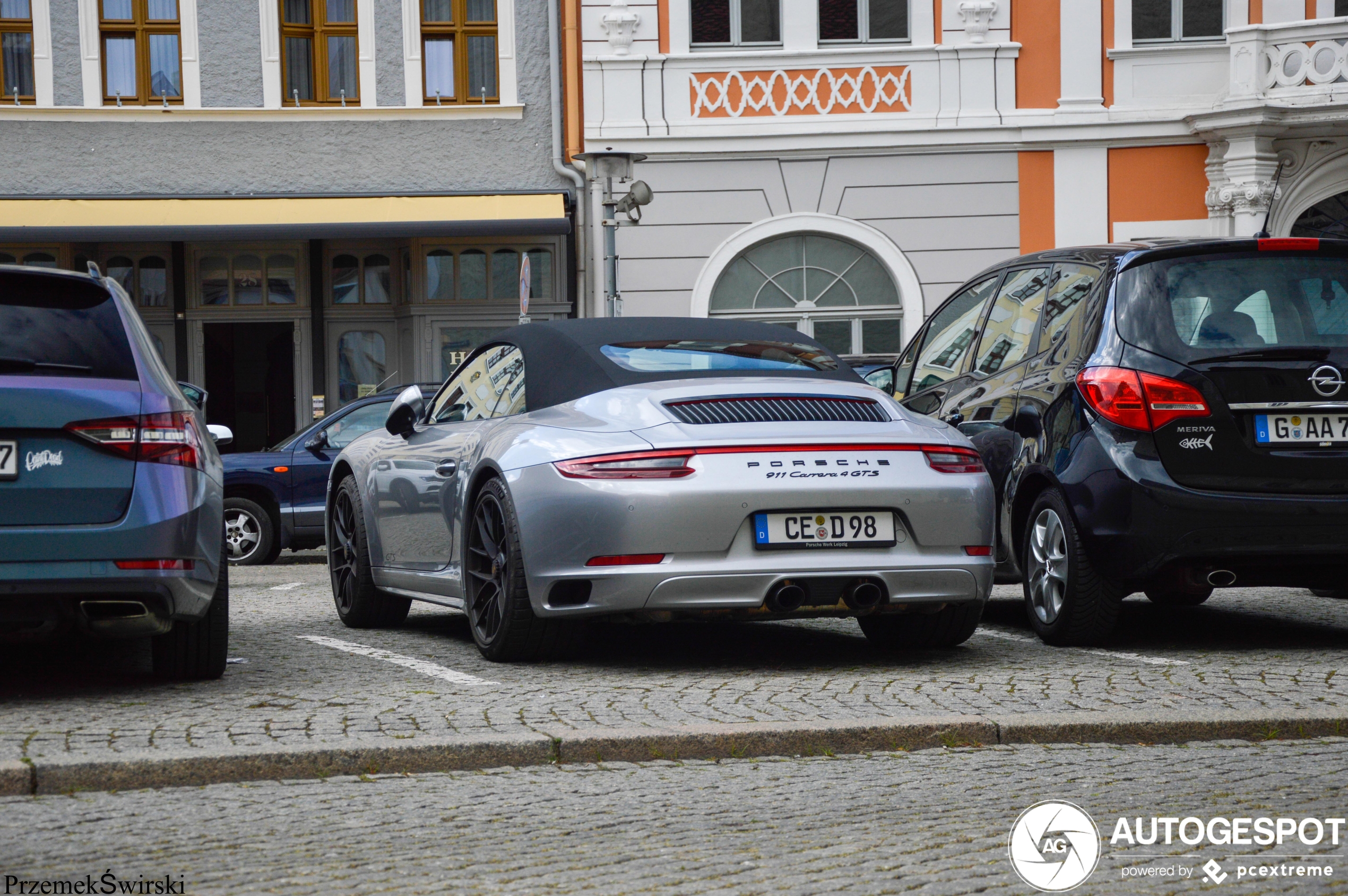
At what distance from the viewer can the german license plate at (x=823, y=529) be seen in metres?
6.04

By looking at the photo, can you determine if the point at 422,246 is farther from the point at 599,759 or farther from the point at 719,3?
the point at 599,759

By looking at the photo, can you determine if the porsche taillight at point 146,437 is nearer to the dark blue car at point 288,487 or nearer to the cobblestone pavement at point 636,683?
the cobblestone pavement at point 636,683

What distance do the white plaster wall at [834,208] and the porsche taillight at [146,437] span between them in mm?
15478

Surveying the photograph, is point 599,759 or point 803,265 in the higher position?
point 803,265

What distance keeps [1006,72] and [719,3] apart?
11.9 feet

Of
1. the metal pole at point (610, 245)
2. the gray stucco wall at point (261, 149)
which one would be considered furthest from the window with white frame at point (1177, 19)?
the gray stucco wall at point (261, 149)

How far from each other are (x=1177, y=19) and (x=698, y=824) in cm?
1926

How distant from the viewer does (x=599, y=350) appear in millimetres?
6852

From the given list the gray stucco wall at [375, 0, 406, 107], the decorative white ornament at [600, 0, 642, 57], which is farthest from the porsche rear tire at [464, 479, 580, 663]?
the gray stucco wall at [375, 0, 406, 107]

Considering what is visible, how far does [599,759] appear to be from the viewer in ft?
16.0

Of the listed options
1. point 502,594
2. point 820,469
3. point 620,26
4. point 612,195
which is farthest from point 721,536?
point 620,26

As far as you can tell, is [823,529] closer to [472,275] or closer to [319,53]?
[472,275]

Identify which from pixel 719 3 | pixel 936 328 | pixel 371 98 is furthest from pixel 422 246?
pixel 936 328

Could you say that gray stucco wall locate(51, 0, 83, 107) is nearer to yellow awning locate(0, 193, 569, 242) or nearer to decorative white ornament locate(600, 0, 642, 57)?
yellow awning locate(0, 193, 569, 242)
